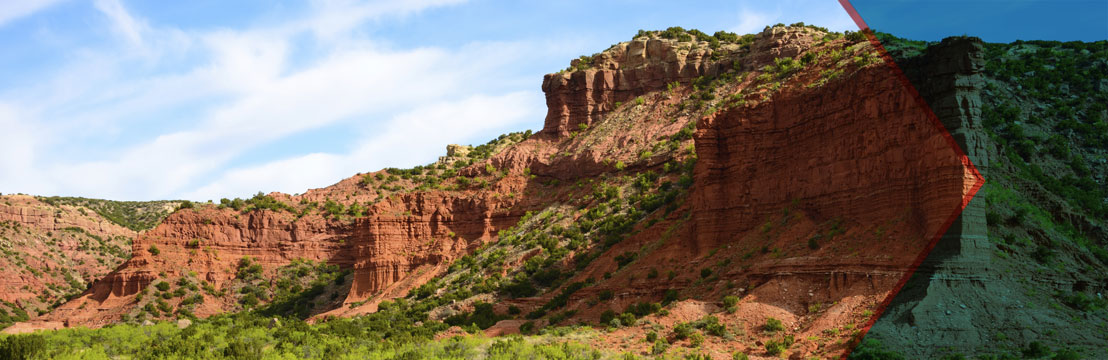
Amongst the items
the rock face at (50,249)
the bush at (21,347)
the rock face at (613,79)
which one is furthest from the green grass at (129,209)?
the bush at (21,347)

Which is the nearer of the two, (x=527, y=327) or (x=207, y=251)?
(x=527, y=327)

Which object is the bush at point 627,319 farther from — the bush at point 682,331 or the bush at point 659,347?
the bush at point 659,347

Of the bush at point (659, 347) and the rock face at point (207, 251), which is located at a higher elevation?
the rock face at point (207, 251)

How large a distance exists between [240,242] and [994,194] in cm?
6881

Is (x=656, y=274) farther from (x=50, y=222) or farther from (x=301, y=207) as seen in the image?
(x=50, y=222)

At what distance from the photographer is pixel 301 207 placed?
307ft

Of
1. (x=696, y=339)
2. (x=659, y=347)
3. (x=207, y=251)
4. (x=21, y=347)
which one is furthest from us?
(x=207, y=251)

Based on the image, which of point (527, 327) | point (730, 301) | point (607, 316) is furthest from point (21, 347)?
point (730, 301)

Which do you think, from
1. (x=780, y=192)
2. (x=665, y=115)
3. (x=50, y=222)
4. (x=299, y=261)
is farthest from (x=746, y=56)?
(x=50, y=222)

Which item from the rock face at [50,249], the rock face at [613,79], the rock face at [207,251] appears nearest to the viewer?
the rock face at [207,251]

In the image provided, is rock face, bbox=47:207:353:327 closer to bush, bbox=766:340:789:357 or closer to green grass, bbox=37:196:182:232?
green grass, bbox=37:196:182:232

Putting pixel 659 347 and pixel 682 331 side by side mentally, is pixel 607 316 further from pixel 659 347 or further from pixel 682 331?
pixel 659 347

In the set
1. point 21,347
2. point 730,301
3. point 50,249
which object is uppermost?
point 50,249

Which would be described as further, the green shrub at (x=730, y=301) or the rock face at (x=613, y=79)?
the rock face at (x=613, y=79)
